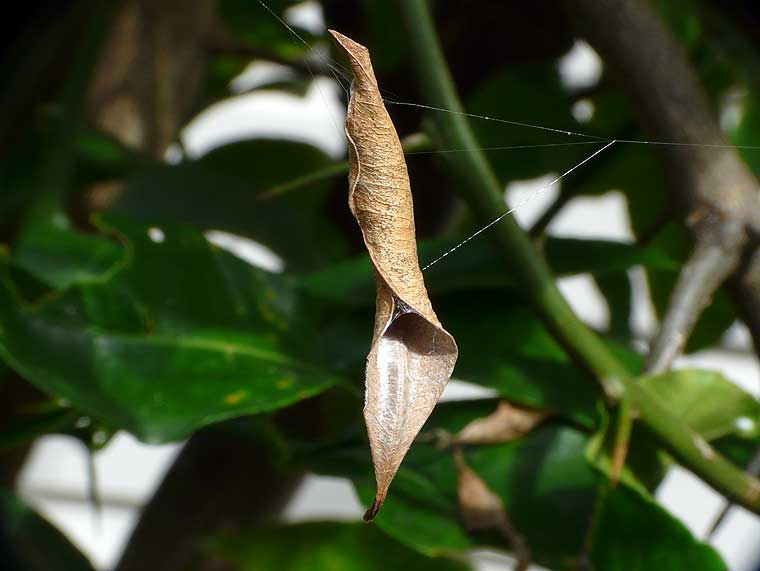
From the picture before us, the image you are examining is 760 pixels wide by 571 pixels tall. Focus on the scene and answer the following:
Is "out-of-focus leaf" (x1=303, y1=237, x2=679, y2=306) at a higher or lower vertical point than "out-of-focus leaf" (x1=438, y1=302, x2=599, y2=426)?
higher

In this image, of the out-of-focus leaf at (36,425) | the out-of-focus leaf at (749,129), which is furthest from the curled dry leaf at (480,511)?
the out-of-focus leaf at (749,129)

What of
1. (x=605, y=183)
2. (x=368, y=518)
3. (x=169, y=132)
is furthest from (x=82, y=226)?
(x=368, y=518)

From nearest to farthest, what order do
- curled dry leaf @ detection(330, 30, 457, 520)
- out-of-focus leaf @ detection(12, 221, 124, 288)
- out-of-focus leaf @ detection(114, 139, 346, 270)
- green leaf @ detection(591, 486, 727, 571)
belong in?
curled dry leaf @ detection(330, 30, 457, 520)
green leaf @ detection(591, 486, 727, 571)
out-of-focus leaf @ detection(12, 221, 124, 288)
out-of-focus leaf @ detection(114, 139, 346, 270)

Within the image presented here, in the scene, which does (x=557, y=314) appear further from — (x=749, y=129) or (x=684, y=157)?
(x=749, y=129)

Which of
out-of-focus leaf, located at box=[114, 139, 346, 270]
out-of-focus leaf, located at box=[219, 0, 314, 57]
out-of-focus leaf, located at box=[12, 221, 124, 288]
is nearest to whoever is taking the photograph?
out-of-focus leaf, located at box=[12, 221, 124, 288]

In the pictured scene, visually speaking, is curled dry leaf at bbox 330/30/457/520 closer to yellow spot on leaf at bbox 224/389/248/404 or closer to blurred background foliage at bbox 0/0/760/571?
blurred background foliage at bbox 0/0/760/571

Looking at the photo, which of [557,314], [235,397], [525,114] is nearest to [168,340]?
[235,397]

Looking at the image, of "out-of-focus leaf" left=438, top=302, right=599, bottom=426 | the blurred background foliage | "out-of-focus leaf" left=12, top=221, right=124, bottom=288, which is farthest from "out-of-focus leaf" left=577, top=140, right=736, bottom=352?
"out-of-focus leaf" left=12, top=221, right=124, bottom=288
